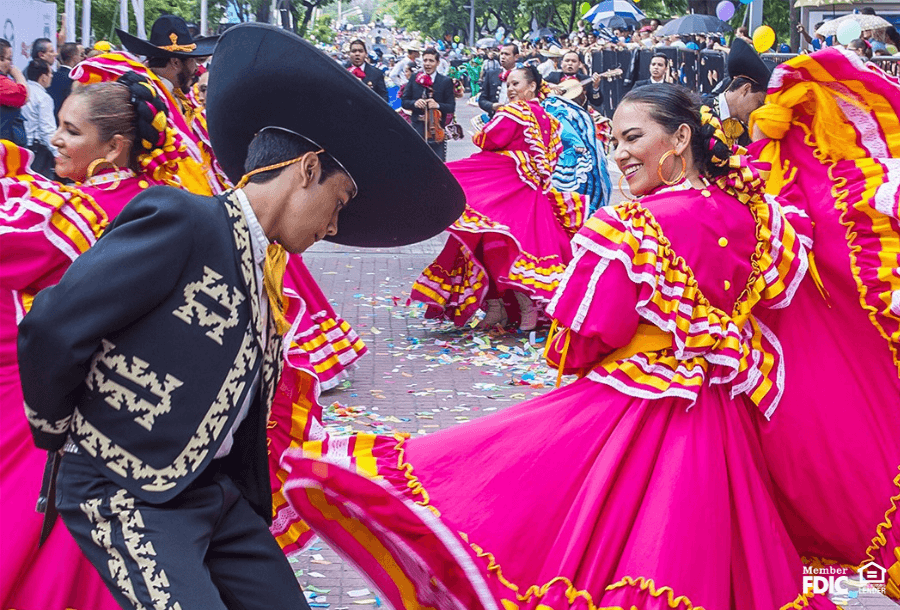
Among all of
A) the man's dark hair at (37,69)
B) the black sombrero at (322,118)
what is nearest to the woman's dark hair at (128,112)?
the black sombrero at (322,118)

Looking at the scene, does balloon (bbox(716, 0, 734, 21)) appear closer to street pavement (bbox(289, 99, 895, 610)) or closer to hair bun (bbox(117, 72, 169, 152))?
street pavement (bbox(289, 99, 895, 610))

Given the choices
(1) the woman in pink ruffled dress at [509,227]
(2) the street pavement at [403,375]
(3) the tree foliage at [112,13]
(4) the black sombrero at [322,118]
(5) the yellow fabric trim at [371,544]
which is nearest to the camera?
(4) the black sombrero at [322,118]

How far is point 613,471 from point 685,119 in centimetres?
111

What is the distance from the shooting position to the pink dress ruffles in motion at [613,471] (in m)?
3.24

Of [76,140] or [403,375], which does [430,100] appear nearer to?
[403,375]

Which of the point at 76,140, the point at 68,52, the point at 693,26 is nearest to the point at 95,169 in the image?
the point at 76,140

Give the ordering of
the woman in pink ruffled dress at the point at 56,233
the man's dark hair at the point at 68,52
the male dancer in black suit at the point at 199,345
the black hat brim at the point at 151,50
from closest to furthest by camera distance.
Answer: the male dancer in black suit at the point at 199,345 → the woman in pink ruffled dress at the point at 56,233 → the black hat brim at the point at 151,50 → the man's dark hair at the point at 68,52

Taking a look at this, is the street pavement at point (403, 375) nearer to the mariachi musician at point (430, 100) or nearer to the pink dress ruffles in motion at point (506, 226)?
the pink dress ruffles in motion at point (506, 226)

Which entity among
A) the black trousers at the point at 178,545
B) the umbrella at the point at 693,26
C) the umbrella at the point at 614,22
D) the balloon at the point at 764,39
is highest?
the black trousers at the point at 178,545

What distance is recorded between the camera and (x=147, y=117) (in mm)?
3797

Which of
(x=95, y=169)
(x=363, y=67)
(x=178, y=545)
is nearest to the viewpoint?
(x=178, y=545)

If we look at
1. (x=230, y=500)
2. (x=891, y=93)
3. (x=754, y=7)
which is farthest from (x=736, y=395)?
(x=754, y=7)

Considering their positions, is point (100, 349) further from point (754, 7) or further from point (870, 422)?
point (754, 7)

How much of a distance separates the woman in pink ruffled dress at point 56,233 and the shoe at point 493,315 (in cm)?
498
